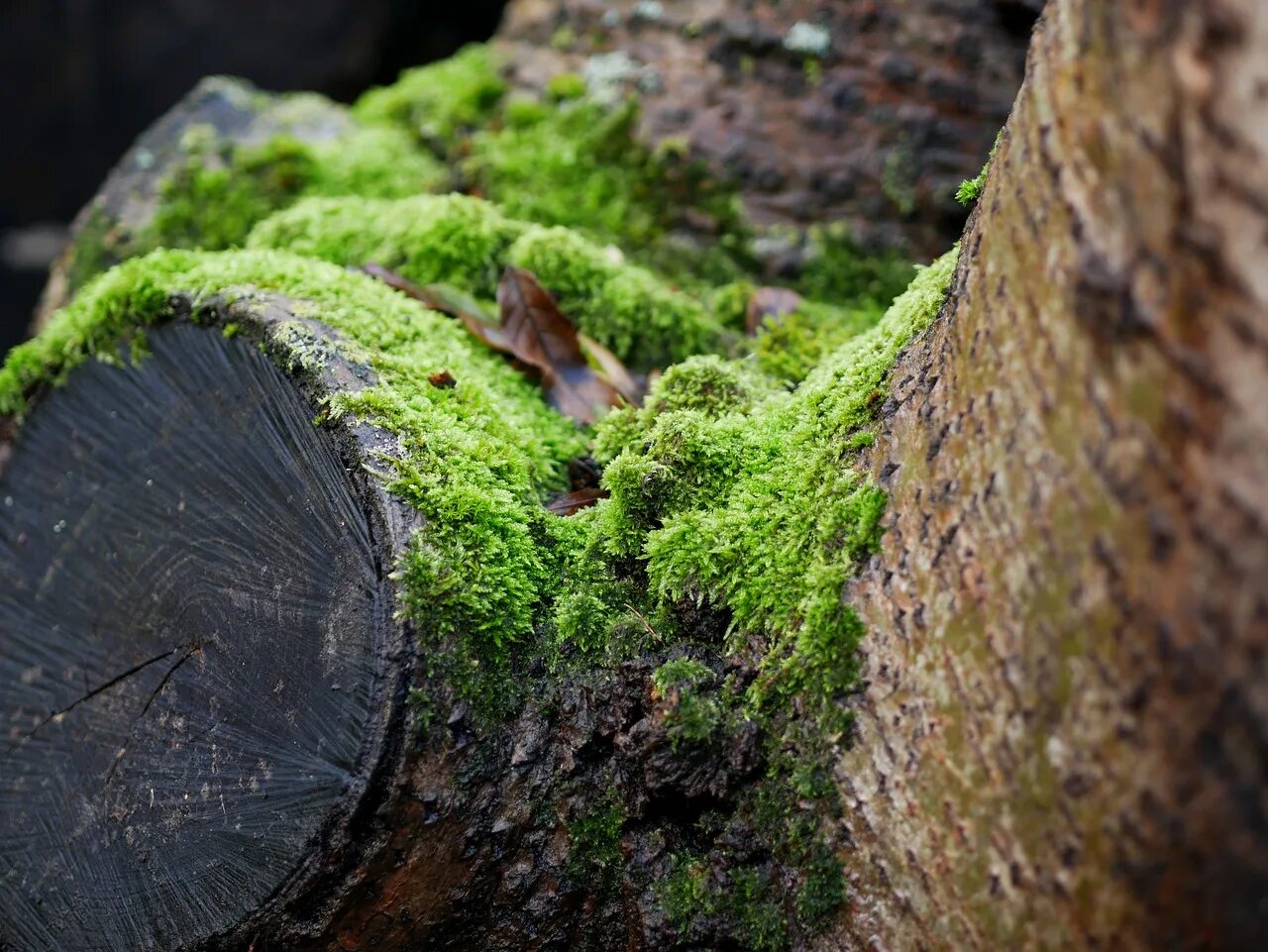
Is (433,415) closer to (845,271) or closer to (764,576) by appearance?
(764,576)

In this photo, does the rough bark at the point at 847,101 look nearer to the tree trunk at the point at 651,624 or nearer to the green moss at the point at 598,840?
the tree trunk at the point at 651,624

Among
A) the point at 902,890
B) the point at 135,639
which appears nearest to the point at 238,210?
the point at 135,639

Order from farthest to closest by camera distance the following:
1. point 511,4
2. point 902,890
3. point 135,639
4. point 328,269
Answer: point 511,4 < point 328,269 < point 135,639 < point 902,890

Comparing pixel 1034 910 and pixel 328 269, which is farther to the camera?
pixel 328 269

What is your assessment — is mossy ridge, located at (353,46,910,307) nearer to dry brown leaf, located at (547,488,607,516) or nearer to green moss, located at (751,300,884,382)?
green moss, located at (751,300,884,382)

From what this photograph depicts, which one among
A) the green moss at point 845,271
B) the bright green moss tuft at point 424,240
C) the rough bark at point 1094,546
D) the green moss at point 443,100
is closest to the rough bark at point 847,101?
the green moss at point 845,271

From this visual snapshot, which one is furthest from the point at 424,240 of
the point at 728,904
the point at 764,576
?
the point at 728,904

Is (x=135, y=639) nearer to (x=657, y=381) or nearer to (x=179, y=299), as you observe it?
(x=179, y=299)

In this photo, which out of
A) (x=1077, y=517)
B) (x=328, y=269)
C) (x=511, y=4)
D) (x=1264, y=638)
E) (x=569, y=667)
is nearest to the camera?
(x=1264, y=638)

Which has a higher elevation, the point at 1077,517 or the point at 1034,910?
the point at 1077,517
